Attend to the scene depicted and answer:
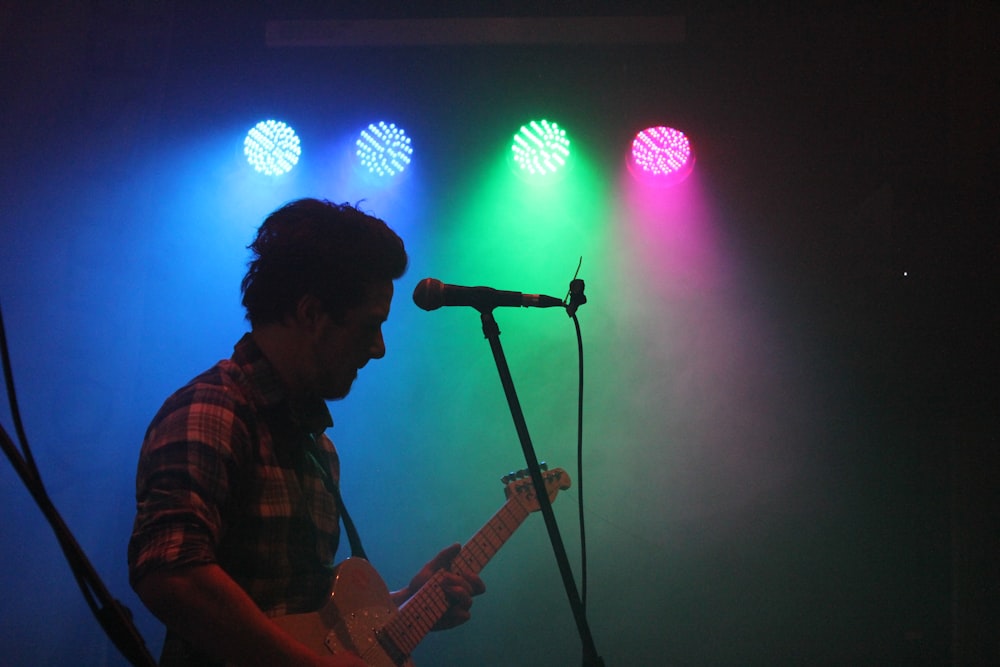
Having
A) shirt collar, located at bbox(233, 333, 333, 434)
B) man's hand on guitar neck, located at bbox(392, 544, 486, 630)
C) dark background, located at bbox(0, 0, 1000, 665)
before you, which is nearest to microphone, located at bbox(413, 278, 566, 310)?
shirt collar, located at bbox(233, 333, 333, 434)

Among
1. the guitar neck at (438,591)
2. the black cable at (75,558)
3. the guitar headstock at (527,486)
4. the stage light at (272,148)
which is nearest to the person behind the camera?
the black cable at (75,558)

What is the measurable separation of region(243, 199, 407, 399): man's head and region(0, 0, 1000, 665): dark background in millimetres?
1678

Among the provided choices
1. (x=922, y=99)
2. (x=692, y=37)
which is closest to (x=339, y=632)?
(x=692, y=37)

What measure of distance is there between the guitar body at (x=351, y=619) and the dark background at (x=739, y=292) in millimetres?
1791

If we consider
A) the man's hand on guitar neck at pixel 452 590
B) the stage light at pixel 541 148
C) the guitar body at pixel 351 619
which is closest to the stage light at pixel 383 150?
the stage light at pixel 541 148

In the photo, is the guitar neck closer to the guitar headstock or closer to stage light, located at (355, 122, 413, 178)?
the guitar headstock

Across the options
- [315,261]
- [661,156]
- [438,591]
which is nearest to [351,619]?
[438,591]

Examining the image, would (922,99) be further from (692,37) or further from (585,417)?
(585,417)

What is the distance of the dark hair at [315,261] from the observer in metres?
1.71

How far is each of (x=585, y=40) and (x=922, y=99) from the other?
1990 millimetres

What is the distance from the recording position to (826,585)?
349cm

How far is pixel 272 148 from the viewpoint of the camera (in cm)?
392

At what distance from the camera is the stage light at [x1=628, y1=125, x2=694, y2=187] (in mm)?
3992

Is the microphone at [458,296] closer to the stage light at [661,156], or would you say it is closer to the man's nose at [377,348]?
the man's nose at [377,348]
